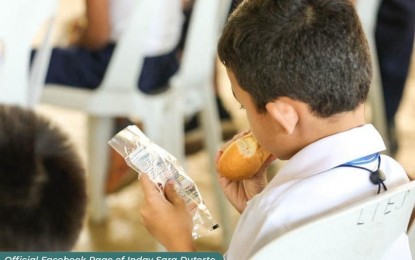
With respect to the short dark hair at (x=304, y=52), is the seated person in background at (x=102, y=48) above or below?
below

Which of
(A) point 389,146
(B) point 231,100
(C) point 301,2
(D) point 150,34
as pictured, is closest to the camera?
(C) point 301,2

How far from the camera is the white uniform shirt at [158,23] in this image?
1.83 metres

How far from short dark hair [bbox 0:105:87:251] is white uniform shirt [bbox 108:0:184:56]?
80 centimetres

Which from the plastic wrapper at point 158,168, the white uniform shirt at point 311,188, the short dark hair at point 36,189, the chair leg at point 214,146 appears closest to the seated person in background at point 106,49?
the chair leg at point 214,146

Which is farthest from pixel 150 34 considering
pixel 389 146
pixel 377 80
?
pixel 389 146

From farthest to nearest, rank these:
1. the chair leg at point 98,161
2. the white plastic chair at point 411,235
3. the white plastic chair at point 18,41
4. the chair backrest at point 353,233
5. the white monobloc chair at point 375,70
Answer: the white monobloc chair at point 375,70, the chair leg at point 98,161, the white plastic chair at point 18,41, the white plastic chair at point 411,235, the chair backrest at point 353,233

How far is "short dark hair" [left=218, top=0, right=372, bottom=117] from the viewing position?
0.84 meters

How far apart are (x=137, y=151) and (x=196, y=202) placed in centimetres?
10

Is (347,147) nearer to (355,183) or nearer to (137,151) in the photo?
(355,183)

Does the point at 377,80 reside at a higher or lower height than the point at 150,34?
lower

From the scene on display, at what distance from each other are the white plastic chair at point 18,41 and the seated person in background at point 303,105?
0.87 meters

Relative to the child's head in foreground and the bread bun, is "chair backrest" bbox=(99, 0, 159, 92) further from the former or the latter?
the child's head in foreground

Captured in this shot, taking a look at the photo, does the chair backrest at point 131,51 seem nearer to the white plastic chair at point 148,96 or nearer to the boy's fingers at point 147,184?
the white plastic chair at point 148,96

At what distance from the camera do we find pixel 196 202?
3.09 ft
